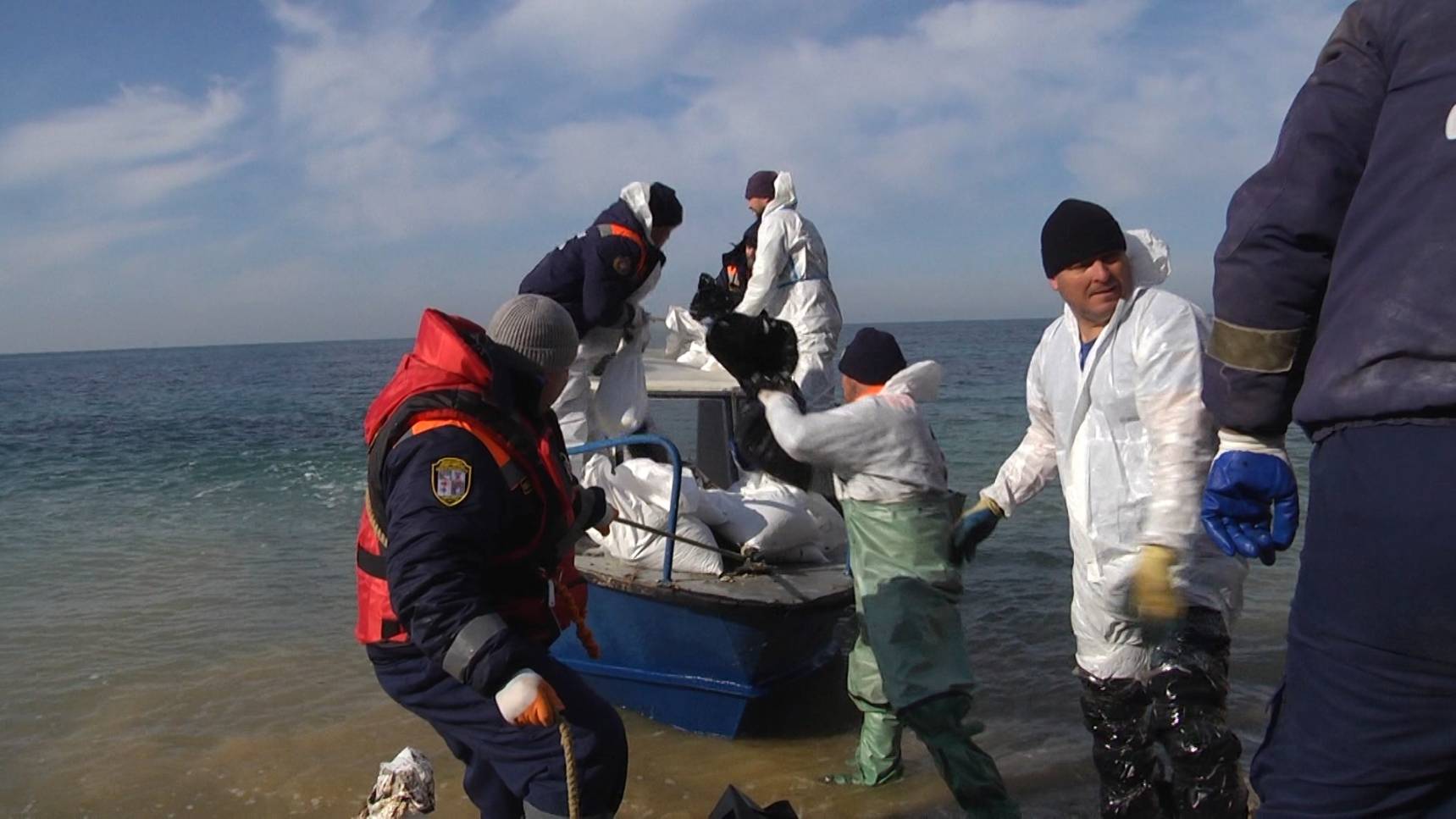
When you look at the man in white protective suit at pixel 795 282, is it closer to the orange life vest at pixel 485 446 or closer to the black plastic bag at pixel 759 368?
the black plastic bag at pixel 759 368

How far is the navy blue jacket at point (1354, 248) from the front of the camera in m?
1.61

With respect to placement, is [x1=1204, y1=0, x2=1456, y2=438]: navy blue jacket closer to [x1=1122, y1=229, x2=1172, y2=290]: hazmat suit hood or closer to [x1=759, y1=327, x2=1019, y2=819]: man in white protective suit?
[x1=1122, y1=229, x2=1172, y2=290]: hazmat suit hood

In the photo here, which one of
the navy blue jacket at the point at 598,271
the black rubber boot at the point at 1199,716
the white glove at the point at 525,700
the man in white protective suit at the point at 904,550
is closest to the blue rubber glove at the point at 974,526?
the man in white protective suit at the point at 904,550

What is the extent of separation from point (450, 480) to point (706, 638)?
2.75 metres

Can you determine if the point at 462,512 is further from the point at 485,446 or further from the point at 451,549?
the point at 485,446

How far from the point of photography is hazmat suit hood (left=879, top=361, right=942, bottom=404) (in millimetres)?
4176

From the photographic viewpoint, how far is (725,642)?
17.0ft

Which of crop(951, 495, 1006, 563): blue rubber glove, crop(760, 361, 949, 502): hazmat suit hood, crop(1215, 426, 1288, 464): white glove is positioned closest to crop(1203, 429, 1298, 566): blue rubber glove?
crop(1215, 426, 1288, 464): white glove

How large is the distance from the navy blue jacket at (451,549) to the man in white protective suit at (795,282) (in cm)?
443

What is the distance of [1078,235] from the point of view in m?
3.26

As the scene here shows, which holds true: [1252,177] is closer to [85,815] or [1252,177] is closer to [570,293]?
[570,293]

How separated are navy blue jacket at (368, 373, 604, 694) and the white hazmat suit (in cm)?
166

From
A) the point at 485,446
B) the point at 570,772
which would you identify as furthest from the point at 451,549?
the point at 570,772

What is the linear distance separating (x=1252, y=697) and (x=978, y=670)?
154 centimetres
